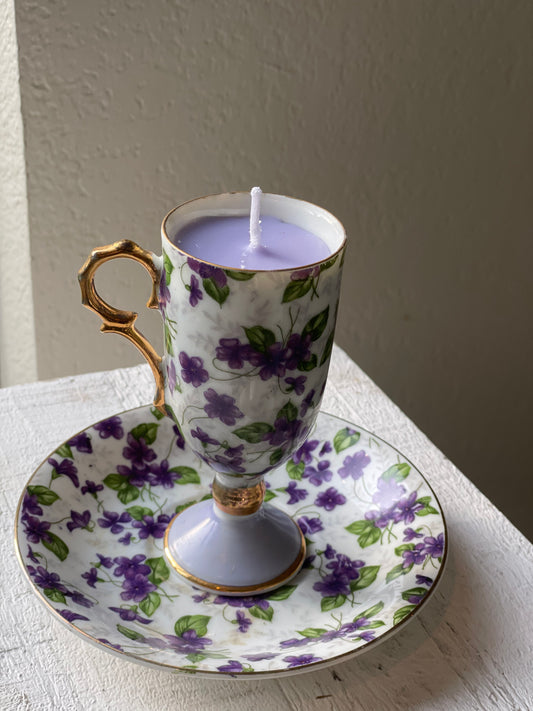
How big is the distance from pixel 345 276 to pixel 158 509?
561 millimetres

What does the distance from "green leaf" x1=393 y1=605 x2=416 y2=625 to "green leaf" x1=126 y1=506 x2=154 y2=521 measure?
0.58 ft

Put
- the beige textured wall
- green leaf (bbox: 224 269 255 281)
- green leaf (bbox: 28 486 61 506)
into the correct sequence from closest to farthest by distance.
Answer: green leaf (bbox: 224 269 255 281)
green leaf (bbox: 28 486 61 506)
the beige textured wall

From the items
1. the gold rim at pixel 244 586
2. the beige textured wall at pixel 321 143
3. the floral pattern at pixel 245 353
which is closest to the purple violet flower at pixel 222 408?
the floral pattern at pixel 245 353

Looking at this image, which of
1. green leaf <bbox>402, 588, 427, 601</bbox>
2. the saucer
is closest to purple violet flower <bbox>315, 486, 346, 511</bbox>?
the saucer

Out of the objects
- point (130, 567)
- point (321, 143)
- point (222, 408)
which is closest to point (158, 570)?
point (130, 567)

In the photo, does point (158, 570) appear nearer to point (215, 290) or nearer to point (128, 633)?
point (128, 633)

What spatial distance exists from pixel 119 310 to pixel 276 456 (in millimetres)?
119

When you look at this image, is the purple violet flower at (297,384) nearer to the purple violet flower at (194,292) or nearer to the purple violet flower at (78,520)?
the purple violet flower at (194,292)

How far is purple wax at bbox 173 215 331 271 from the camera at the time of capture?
41cm

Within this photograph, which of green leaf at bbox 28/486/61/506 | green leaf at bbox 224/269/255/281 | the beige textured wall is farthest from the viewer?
the beige textured wall

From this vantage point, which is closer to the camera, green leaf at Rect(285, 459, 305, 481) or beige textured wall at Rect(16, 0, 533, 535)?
green leaf at Rect(285, 459, 305, 481)

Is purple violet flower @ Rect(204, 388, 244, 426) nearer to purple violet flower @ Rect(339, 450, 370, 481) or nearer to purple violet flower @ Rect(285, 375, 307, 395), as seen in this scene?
purple violet flower @ Rect(285, 375, 307, 395)

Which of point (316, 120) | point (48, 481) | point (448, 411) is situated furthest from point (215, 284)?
point (448, 411)

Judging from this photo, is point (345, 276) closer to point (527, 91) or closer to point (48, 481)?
point (527, 91)
